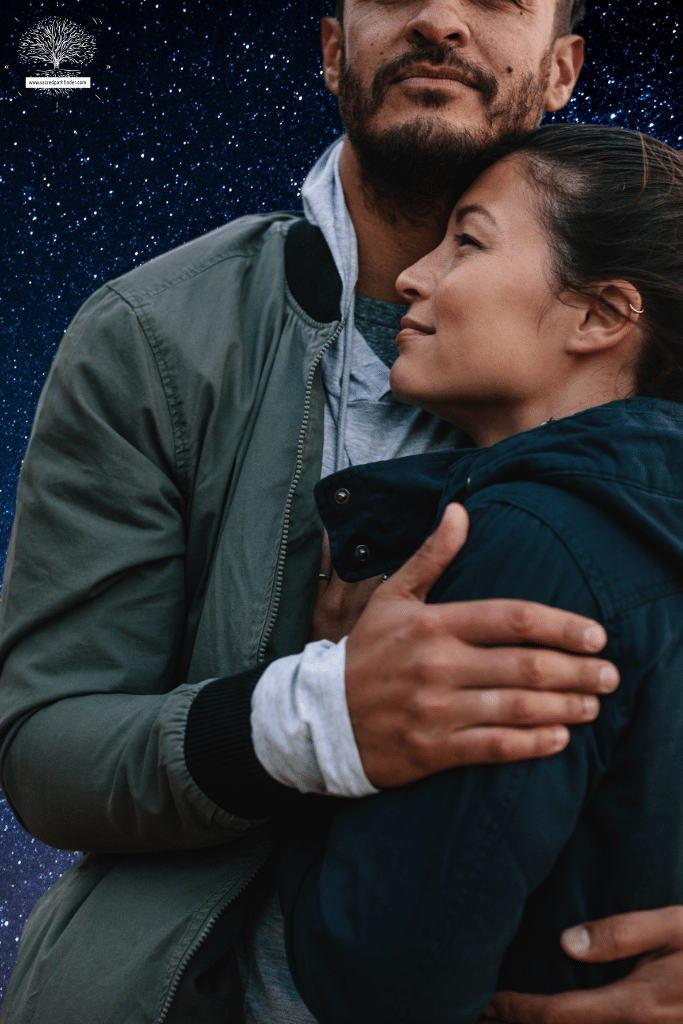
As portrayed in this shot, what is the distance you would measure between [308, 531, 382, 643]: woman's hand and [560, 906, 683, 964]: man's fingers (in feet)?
1.64

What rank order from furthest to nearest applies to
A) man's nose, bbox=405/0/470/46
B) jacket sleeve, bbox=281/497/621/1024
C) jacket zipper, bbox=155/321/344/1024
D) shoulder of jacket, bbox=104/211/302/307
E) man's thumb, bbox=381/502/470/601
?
man's nose, bbox=405/0/470/46 → shoulder of jacket, bbox=104/211/302/307 → jacket zipper, bbox=155/321/344/1024 → man's thumb, bbox=381/502/470/601 → jacket sleeve, bbox=281/497/621/1024

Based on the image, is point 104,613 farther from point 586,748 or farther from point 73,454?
point 586,748

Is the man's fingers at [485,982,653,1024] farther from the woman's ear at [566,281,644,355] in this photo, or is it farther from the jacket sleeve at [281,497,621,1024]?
the woman's ear at [566,281,644,355]

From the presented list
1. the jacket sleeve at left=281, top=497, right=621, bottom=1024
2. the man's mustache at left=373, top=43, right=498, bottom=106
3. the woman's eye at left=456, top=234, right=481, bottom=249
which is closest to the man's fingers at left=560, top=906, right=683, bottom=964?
Result: the jacket sleeve at left=281, top=497, right=621, bottom=1024

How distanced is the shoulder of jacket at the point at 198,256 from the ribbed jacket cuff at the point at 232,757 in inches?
24.5

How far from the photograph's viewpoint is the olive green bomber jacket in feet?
3.45

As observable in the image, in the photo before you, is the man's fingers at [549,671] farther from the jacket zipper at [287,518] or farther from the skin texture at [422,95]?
the skin texture at [422,95]

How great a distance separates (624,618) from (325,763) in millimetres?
355

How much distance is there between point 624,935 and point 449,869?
0.23 m

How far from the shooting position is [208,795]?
3.28 ft

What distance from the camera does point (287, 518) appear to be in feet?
3.99

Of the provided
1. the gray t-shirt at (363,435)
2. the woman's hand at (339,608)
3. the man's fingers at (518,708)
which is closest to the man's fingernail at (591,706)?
the man's fingers at (518,708)

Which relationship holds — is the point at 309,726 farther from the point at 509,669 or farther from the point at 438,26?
the point at 438,26

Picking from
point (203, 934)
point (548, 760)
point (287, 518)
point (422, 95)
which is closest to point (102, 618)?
Result: point (287, 518)
